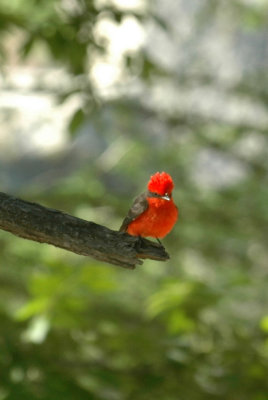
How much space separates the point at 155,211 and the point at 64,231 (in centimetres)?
23

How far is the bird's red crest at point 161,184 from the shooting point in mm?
1629

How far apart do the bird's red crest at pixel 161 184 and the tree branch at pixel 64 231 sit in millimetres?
140

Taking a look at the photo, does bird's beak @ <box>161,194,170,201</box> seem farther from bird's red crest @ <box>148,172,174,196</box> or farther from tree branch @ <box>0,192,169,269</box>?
tree branch @ <box>0,192,169,269</box>

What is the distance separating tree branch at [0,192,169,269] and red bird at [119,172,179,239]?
0.25ft

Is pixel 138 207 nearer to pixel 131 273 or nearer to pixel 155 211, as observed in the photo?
pixel 155 211

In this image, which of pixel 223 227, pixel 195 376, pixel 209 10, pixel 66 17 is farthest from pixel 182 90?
pixel 195 376

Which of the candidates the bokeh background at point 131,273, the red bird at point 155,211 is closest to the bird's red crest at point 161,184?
the red bird at point 155,211

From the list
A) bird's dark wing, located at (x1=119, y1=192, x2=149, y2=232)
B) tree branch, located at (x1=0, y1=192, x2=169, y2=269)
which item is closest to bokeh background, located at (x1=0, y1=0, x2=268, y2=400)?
bird's dark wing, located at (x1=119, y1=192, x2=149, y2=232)

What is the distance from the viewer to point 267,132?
6742 millimetres

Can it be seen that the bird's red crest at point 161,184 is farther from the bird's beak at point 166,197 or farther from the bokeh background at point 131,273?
the bokeh background at point 131,273

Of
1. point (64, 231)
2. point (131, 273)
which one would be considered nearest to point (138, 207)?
point (64, 231)

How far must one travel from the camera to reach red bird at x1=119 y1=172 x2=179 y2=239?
1624mm

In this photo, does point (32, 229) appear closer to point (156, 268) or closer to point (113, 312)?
point (113, 312)

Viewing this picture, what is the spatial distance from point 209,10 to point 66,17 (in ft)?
15.1
